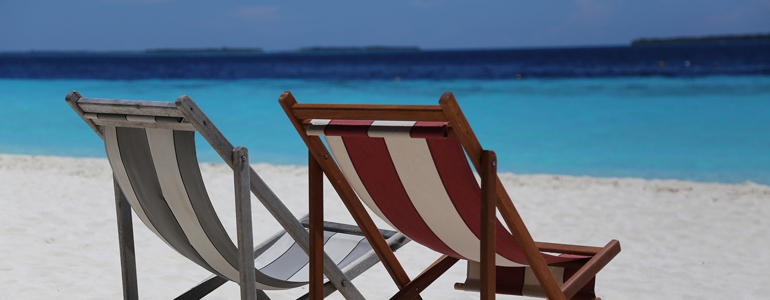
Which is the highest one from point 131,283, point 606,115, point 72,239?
point 606,115

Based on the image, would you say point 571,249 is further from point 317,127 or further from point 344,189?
point 317,127

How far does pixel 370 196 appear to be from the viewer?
1799 mm

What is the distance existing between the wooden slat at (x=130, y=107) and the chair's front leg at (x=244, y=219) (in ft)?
0.60

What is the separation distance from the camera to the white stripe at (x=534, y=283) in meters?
2.10

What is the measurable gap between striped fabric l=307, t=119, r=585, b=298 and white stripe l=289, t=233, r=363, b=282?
0.39m

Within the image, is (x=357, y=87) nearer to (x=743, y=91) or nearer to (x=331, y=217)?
(x=743, y=91)

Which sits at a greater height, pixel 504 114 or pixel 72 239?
pixel 504 114

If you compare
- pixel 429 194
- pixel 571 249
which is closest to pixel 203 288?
pixel 429 194

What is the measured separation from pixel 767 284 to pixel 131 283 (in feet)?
8.79

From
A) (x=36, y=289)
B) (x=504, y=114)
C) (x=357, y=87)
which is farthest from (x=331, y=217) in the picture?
(x=357, y=87)

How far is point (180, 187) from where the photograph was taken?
66.3 inches

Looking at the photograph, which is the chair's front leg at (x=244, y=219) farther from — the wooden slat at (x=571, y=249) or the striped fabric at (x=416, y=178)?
the wooden slat at (x=571, y=249)

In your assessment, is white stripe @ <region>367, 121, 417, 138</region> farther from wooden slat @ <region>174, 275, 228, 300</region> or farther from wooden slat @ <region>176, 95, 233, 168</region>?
wooden slat @ <region>174, 275, 228, 300</region>

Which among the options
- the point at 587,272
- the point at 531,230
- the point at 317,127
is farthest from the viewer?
the point at 531,230
